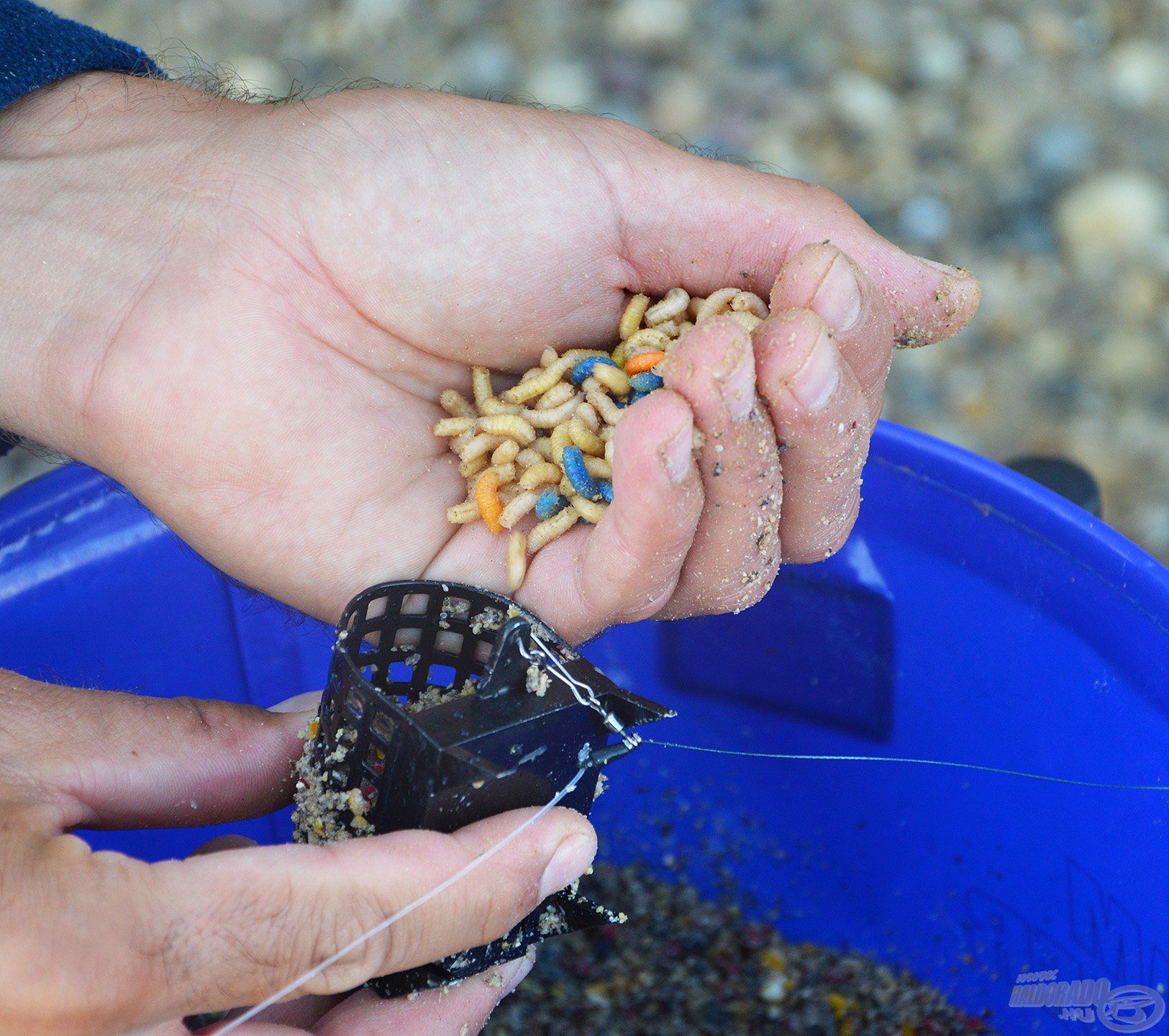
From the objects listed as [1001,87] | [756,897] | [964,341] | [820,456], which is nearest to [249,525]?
[820,456]

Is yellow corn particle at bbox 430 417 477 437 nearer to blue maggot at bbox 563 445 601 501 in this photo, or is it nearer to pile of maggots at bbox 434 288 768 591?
pile of maggots at bbox 434 288 768 591

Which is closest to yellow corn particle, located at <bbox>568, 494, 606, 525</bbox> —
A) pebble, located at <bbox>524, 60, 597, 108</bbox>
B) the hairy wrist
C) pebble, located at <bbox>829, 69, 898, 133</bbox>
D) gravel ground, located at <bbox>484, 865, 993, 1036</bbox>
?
the hairy wrist

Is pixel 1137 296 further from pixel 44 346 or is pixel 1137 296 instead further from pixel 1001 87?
pixel 44 346

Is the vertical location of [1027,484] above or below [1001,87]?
below

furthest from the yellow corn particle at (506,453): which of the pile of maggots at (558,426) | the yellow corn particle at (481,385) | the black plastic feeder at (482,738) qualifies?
the black plastic feeder at (482,738)

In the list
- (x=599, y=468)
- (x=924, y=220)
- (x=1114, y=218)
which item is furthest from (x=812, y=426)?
(x=1114, y=218)

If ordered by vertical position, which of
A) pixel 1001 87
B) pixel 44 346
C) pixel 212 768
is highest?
pixel 1001 87
